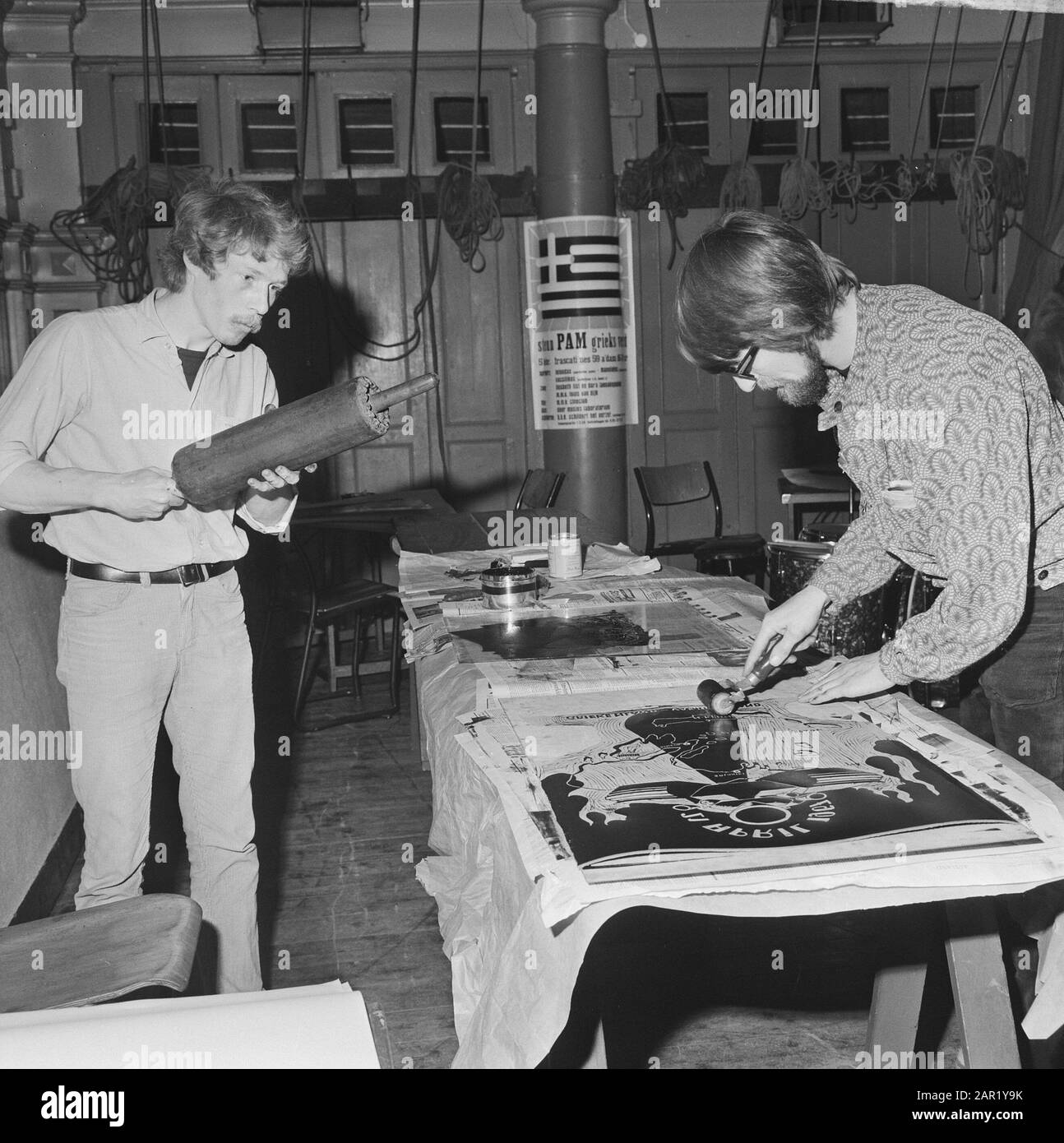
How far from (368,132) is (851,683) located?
260 inches

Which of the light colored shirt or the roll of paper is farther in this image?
the light colored shirt

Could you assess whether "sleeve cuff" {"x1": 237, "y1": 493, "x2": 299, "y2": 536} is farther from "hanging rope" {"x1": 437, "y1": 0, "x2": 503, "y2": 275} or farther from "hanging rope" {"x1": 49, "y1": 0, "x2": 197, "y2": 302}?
"hanging rope" {"x1": 437, "y1": 0, "x2": 503, "y2": 275}

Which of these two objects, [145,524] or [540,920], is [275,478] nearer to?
[145,524]

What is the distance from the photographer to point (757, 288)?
68.8 inches

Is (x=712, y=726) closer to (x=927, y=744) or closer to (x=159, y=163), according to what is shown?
(x=927, y=744)

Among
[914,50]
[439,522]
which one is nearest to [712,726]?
[439,522]

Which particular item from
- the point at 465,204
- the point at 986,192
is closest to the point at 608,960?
the point at 465,204

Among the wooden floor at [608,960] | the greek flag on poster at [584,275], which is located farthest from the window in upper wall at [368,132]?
the wooden floor at [608,960]

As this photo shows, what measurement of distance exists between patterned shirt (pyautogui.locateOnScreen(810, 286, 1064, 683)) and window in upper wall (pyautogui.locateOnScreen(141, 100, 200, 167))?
6.52 m

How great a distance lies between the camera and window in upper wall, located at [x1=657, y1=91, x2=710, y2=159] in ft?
25.4

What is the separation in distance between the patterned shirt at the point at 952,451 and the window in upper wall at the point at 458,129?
6.24 metres

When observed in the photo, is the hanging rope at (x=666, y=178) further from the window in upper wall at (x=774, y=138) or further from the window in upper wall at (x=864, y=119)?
the window in upper wall at (x=864, y=119)

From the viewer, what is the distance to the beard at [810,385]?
1854 mm

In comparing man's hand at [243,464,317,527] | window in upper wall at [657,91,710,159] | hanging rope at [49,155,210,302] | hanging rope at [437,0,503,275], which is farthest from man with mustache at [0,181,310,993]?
window in upper wall at [657,91,710,159]
